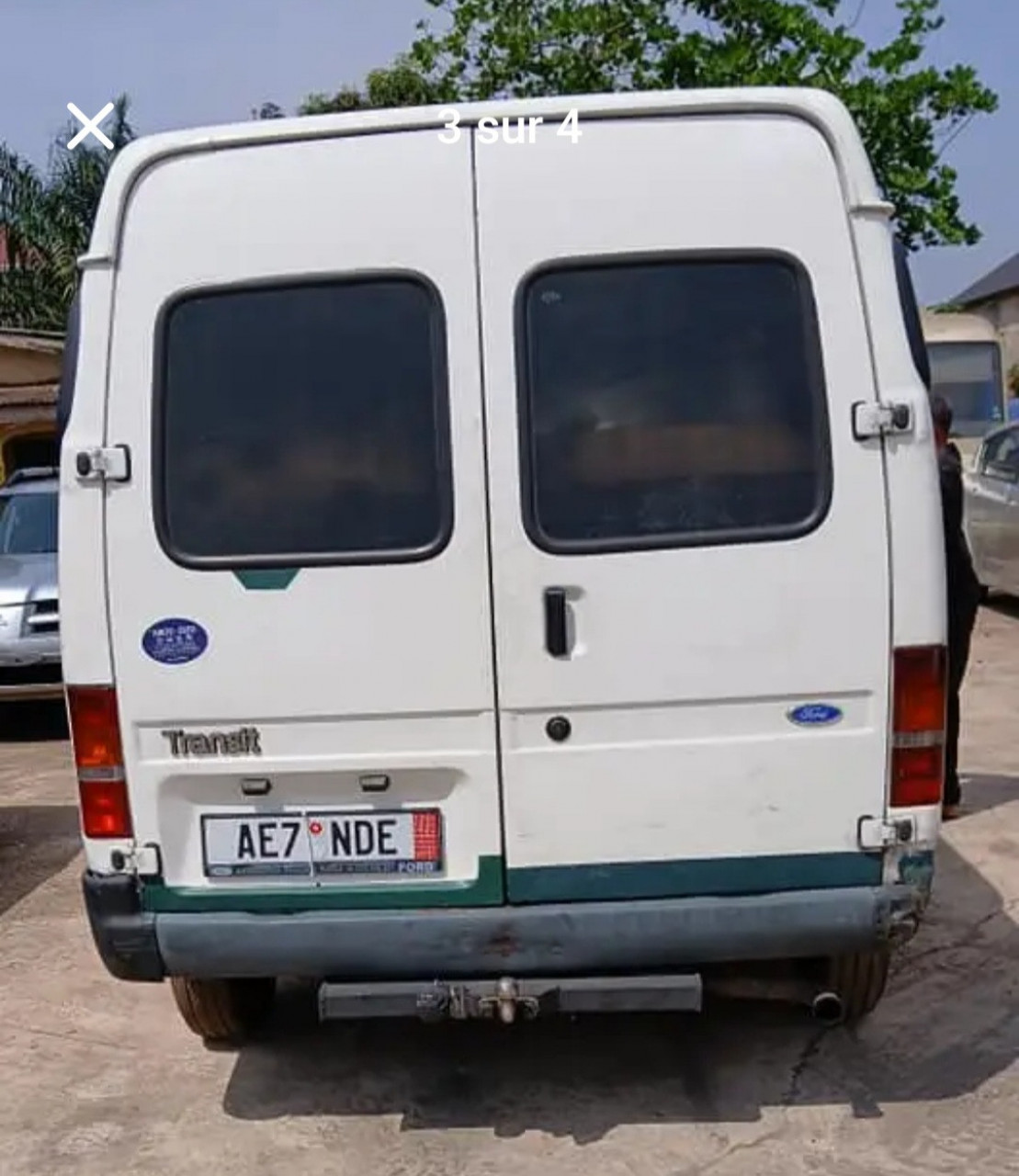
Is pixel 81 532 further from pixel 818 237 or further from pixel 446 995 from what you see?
pixel 818 237

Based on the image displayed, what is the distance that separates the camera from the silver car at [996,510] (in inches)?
485

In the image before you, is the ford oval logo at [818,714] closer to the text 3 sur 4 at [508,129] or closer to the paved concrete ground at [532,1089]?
the paved concrete ground at [532,1089]

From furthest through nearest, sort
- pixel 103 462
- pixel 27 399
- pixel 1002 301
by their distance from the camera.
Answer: pixel 1002 301
pixel 27 399
pixel 103 462

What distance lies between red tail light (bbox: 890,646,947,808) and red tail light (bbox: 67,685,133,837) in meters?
1.90

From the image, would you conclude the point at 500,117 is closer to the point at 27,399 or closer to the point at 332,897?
the point at 332,897

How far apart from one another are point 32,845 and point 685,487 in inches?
188

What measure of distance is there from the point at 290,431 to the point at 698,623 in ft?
3.60

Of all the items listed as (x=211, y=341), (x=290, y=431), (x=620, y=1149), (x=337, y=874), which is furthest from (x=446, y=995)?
(x=211, y=341)

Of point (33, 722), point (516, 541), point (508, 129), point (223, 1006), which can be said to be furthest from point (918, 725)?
point (33, 722)

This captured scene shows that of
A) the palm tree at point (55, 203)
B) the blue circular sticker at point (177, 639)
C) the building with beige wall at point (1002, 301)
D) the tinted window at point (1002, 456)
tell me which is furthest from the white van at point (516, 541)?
the building with beige wall at point (1002, 301)

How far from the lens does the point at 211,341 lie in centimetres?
372

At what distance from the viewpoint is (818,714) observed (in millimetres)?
3693

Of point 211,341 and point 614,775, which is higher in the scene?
point 211,341

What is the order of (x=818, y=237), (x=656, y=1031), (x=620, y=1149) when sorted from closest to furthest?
(x=818, y=237) < (x=620, y=1149) < (x=656, y=1031)
